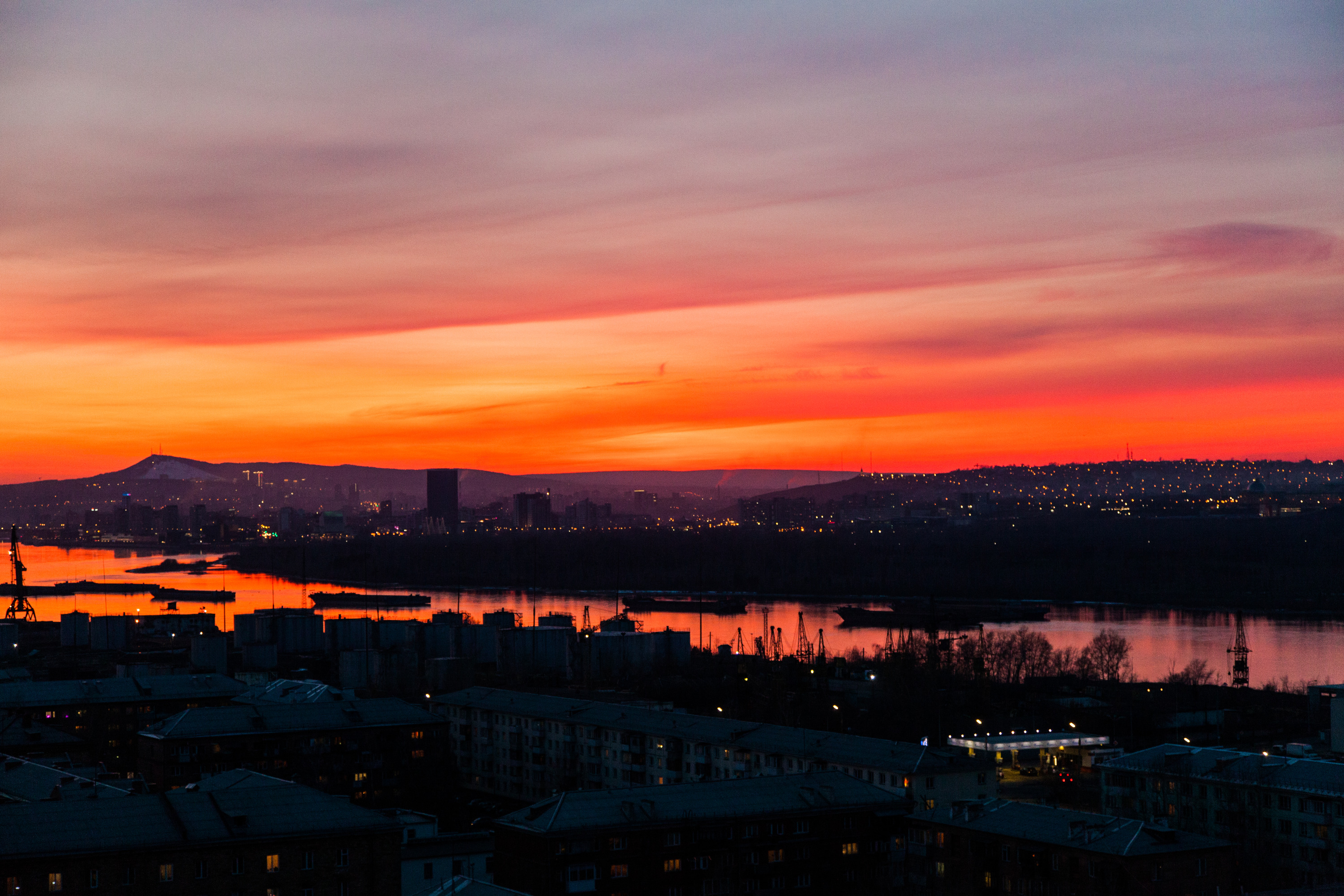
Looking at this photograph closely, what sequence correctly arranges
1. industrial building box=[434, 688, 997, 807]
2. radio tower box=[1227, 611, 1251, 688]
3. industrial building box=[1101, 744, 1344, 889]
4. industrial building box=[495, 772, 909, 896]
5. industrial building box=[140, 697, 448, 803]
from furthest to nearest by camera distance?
radio tower box=[1227, 611, 1251, 688] → industrial building box=[140, 697, 448, 803] → industrial building box=[434, 688, 997, 807] → industrial building box=[1101, 744, 1344, 889] → industrial building box=[495, 772, 909, 896]

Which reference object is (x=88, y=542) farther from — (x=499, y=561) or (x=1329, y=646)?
(x=1329, y=646)

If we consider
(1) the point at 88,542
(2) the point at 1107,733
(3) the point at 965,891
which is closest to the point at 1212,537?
(2) the point at 1107,733

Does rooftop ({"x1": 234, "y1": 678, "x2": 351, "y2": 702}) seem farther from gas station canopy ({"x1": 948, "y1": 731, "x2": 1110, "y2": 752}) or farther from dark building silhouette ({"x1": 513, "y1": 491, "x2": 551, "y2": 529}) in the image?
dark building silhouette ({"x1": 513, "y1": 491, "x2": 551, "y2": 529})

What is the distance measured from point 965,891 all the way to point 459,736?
4403mm

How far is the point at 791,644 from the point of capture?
18156 mm

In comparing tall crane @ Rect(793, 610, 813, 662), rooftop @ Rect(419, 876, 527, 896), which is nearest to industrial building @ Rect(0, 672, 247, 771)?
rooftop @ Rect(419, 876, 527, 896)

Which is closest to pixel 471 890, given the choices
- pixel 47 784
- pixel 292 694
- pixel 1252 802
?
pixel 47 784

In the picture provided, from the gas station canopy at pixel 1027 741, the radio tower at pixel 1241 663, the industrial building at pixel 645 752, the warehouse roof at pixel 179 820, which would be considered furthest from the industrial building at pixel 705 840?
the radio tower at pixel 1241 663

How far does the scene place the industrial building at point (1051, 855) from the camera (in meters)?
4.86

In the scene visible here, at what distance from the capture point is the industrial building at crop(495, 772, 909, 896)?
5.04m

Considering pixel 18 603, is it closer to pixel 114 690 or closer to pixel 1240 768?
pixel 114 690

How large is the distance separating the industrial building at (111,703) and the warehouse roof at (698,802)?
440cm

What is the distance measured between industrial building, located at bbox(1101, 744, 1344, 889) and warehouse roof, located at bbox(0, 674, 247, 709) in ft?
18.8

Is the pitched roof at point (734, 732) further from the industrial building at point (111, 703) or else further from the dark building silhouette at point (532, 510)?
the dark building silhouette at point (532, 510)
